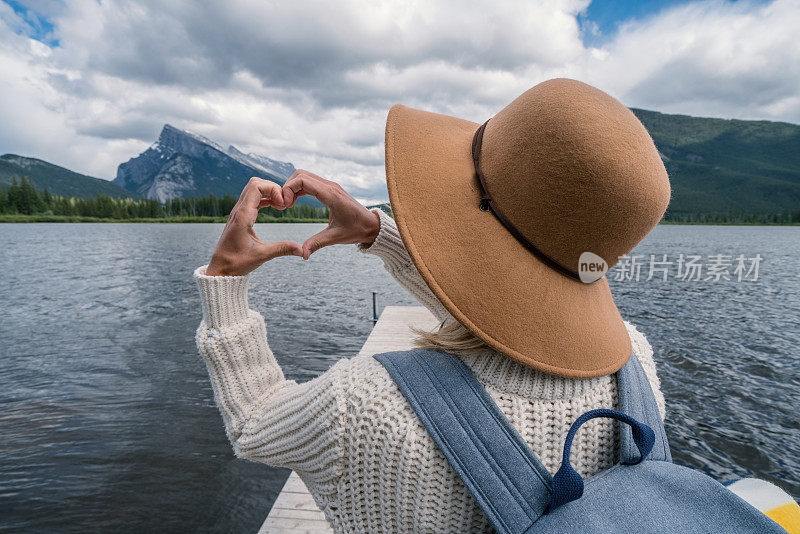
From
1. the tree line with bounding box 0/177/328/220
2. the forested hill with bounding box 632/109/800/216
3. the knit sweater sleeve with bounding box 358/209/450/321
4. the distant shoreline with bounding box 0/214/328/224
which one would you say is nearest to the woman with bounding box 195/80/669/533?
the knit sweater sleeve with bounding box 358/209/450/321

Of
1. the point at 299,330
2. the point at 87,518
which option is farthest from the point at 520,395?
the point at 299,330

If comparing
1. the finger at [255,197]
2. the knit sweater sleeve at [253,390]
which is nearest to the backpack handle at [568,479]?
the knit sweater sleeve at [253,390]

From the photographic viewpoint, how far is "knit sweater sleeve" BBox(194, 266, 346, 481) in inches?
40.8

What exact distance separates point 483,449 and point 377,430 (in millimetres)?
238

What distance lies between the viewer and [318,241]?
48.4 inches

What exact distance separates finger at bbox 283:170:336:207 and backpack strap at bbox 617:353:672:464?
3.11 feet

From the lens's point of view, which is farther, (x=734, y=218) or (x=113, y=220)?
(x=734, y=218)

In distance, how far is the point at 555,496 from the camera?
0.85 metres

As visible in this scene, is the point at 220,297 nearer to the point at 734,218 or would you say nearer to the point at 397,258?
the point at 397,258

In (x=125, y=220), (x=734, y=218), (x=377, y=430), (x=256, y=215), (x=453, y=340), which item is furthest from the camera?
(x=734, y=218)

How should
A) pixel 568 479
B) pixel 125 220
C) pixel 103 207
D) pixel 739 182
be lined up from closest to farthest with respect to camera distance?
pixel 568 479 → pixel 103 207 → pixel 125 220 → pixel 739 182

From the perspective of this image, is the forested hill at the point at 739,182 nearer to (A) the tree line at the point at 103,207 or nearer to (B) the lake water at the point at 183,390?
(A) the tree line at the point at 103,207

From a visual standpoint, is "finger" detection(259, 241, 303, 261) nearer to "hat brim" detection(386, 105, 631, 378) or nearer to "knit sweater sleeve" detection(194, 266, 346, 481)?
"knit sweater sleeve" detection(194, 266, 346, 481)

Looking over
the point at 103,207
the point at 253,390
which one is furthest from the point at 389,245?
the point at 103,207
